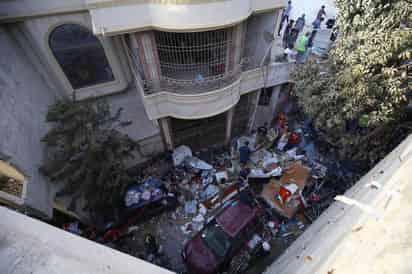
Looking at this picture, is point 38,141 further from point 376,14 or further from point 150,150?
point 376,14

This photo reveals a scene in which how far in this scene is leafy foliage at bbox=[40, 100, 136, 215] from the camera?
15.8 feet

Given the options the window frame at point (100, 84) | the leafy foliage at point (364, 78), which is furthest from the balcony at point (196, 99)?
the window frame at point (100, 84)

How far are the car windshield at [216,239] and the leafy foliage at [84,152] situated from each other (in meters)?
3.21

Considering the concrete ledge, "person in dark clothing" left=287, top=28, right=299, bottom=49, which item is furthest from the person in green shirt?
the concrete ledge

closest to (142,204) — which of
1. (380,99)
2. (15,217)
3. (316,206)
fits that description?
(15,217)

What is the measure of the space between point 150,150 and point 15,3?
6.36 meters

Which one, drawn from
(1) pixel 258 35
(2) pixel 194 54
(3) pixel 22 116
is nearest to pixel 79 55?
(3) pixel 22 116

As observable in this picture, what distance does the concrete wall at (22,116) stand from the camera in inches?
165

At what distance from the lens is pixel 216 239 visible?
5.77 metres

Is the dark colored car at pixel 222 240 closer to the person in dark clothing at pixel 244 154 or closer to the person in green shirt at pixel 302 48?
the person in dark clothing at pixel 244 154

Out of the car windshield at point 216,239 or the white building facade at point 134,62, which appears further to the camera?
the car windshield at point 216,239

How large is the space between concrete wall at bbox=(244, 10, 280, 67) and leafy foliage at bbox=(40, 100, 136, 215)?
6199 mm

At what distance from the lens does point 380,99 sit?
509cm

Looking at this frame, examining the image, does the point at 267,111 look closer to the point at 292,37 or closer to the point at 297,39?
the point at 292,37
